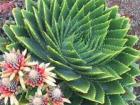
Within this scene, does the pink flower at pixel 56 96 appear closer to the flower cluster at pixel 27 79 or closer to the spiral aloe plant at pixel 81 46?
the flower cluster at pixel 27 79

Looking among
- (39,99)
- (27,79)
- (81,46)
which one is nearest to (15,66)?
(27,79)

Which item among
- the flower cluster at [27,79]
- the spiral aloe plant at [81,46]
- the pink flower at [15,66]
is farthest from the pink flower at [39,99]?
the spiral aloe plant at [81,46]

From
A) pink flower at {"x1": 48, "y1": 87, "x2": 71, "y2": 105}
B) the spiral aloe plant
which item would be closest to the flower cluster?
pink flower at {"x1": 48, "y1": 87, "x2": 71, "y2": 105}

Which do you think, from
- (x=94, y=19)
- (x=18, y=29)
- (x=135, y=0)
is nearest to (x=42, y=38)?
(x=18, y=29)

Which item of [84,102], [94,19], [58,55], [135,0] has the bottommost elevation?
[84,102]

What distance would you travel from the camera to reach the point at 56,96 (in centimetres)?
421

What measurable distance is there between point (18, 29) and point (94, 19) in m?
0.77

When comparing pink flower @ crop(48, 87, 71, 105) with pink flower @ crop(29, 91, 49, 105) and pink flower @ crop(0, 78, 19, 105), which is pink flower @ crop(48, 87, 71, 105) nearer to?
pink flower @ crop(29, 91, 49, 105)

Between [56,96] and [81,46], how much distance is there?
0.64 m

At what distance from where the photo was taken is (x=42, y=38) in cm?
Answer: 469

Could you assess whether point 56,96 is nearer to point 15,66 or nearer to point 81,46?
point 15,66

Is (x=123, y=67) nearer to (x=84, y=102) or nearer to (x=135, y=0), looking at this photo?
(x=84, y=102)

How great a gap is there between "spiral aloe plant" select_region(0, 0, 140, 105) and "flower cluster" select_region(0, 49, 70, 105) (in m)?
0.26

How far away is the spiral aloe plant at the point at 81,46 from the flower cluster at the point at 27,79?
26 cm
